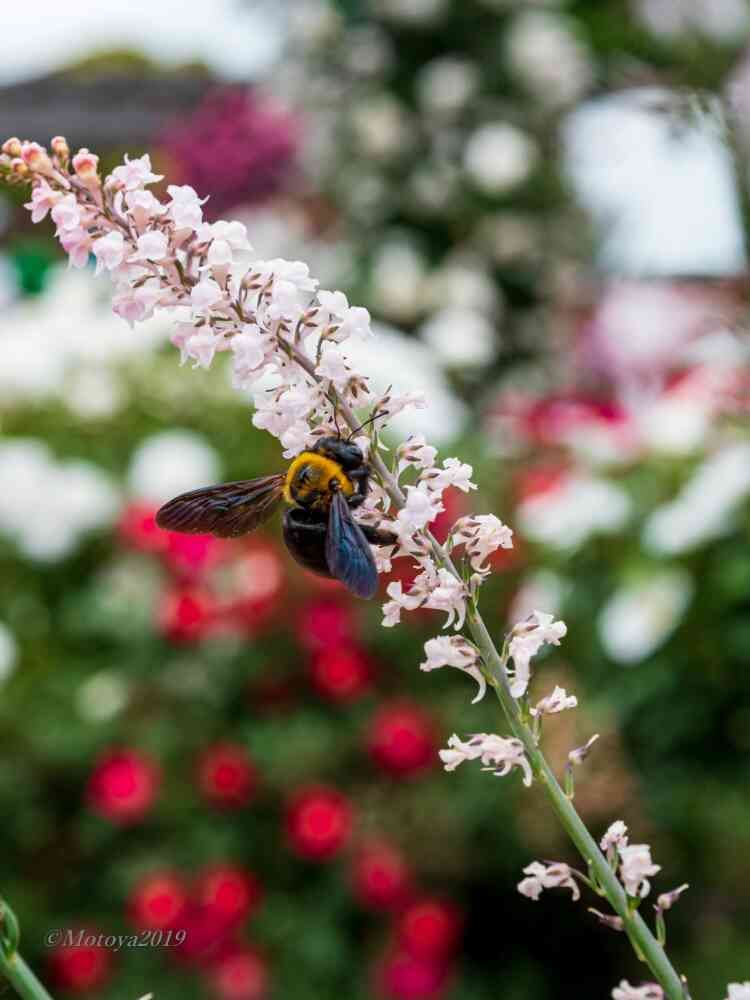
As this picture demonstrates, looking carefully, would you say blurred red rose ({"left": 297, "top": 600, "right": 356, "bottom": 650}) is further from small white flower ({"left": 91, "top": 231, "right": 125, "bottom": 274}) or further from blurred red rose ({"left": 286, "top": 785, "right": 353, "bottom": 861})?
small white flower ({"left": 91, "top": 231, "right": 125, "bottom": 274})

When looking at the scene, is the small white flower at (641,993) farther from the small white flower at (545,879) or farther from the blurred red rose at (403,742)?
the blurred red rose at (403,742)

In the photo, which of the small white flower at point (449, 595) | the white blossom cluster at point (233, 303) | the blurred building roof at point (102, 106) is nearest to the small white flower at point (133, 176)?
the white blossom cluster at point (233, 303)

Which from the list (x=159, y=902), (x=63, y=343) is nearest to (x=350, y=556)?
(x=159, y=902)

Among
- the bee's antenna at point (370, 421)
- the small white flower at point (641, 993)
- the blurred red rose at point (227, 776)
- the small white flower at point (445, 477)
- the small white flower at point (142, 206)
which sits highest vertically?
the small white flower at point (142, 206)

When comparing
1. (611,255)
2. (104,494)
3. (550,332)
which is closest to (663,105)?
(104,494)

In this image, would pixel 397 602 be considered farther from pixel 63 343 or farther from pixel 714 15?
pixel 714 15

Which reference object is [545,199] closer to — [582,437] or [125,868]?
[582,437]
